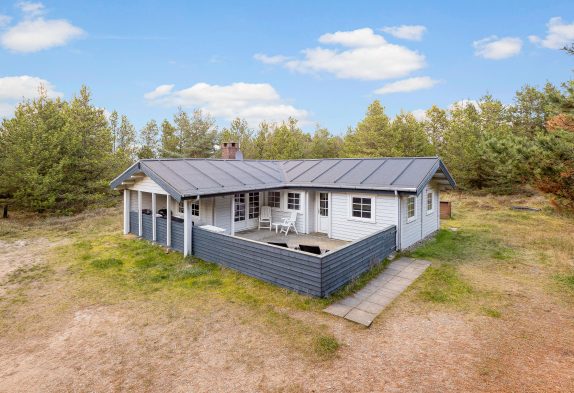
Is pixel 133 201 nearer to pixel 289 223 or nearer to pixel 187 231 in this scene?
pixel 187 231

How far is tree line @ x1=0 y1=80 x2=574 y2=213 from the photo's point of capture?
11383 mm

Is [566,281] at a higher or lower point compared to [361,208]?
lower

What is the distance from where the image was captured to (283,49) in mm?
29156

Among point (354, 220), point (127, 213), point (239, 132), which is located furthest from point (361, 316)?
point (239, 132)

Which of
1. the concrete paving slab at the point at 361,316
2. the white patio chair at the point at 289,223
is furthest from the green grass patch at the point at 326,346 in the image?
the white patio chair at the point at 289,223

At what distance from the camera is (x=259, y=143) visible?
45.7 metres

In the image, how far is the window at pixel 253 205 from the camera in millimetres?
15531

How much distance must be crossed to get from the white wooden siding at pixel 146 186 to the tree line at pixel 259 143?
896 centimetres

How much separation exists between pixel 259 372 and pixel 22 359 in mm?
4377

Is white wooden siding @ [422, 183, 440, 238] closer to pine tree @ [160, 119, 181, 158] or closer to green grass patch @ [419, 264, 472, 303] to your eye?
green grass patch @ [419, 264, 472, 303]

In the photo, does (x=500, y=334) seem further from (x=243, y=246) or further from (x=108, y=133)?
(x=108, y=133)

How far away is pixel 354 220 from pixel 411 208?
2458 millimetres

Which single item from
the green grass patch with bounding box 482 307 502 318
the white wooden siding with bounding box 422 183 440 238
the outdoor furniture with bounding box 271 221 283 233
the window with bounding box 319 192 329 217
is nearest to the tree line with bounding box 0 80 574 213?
the white wooden siding with bounding box 422 183 440 238

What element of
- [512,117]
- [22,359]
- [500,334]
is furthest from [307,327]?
[512,117]
